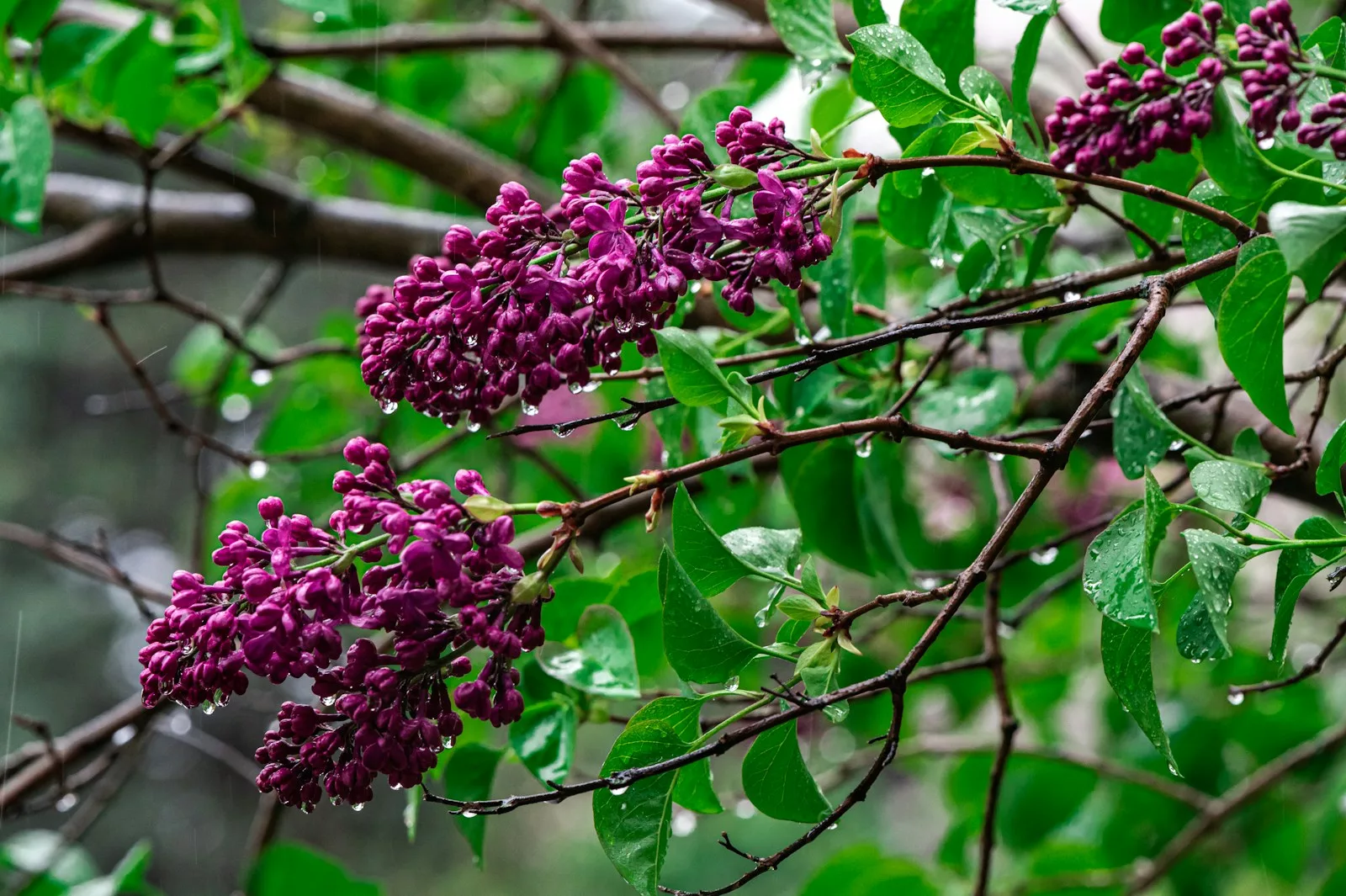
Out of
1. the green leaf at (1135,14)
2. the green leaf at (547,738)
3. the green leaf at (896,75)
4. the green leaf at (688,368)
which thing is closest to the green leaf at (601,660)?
the green leaf at (547,738)

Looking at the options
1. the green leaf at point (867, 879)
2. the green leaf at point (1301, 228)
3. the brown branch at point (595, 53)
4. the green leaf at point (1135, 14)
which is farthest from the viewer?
the brown branch at point (595, 53)

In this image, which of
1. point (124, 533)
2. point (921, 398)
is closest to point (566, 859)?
point (124, 533)

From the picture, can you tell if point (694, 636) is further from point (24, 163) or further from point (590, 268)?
point (24, 163)

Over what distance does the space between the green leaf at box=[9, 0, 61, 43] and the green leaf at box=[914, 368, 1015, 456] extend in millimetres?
611

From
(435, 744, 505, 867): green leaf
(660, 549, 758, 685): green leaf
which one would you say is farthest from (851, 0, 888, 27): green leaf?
(435, 744, 505, 867): green leaf

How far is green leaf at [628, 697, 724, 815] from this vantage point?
0.36m

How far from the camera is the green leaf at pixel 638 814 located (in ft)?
1.13

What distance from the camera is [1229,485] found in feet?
1.21

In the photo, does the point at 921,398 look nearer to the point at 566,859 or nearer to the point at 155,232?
the point at 155,232

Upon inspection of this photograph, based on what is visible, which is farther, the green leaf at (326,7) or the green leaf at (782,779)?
the green leaf at (326,7)

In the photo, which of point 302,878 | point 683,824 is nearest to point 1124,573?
point 683,824

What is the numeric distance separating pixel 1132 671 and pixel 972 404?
24 cm

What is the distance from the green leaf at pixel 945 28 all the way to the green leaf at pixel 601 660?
273mm

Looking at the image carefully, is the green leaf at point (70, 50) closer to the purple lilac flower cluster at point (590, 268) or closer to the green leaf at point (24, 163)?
the green leaf at point (24, 163)
